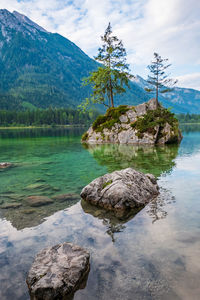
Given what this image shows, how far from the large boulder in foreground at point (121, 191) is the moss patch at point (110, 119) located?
2595 cm

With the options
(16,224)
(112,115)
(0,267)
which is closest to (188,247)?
(0,267)

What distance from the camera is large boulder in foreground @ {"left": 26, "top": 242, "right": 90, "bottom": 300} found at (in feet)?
13.5

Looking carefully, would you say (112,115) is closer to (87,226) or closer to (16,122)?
(87,226)

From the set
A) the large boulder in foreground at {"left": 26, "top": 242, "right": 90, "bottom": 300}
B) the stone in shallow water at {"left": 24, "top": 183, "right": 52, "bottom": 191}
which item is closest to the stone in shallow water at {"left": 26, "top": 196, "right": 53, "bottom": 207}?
the stone in shallow water at {"left": 24, "top": 183, "right": 52, "bottom": 191}

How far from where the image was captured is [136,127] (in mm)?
33938

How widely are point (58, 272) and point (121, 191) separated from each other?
4.86 m

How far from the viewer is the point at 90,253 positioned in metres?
5.58

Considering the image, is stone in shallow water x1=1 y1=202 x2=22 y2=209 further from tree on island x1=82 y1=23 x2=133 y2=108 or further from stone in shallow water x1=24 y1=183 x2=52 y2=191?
tree on island x1=82 y1=23 x2=133 y2=108

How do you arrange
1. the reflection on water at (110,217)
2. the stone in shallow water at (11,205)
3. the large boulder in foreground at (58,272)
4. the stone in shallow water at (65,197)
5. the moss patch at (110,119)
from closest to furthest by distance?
1. the large boulder in foreground at (58,272)
2. the reflection on water at (110,217)
3. the stone in shallow water at (11,205)
4. the stone in shallow water at (65,197)
5. the moss patch at (110,119)

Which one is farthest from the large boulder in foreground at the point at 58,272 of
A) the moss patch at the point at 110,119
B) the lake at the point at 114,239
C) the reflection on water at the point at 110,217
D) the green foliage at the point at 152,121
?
the moss patch at the point at 110,119

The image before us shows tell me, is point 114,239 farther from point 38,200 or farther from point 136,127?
point 136,127

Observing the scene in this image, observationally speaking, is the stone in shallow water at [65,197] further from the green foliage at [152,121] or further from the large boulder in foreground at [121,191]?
the green foliage at [152,121]

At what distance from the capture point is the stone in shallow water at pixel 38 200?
30.5ft

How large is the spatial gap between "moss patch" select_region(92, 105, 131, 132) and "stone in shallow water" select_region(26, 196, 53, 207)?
27546mm
